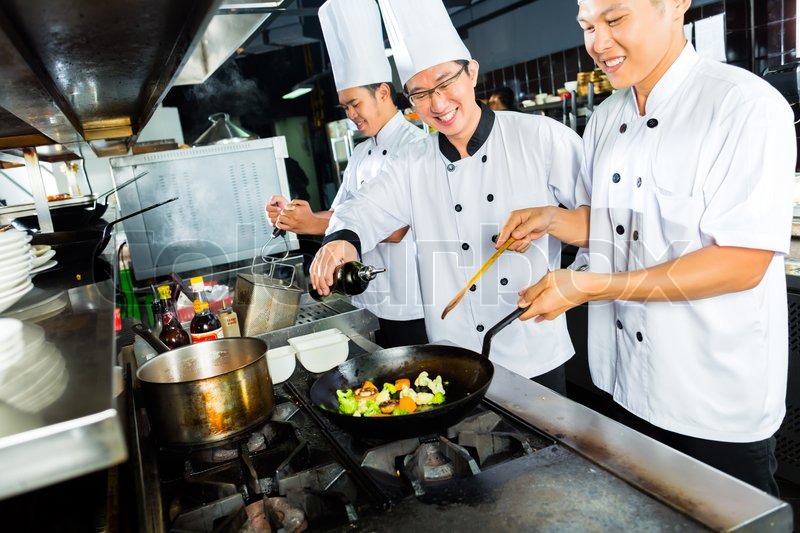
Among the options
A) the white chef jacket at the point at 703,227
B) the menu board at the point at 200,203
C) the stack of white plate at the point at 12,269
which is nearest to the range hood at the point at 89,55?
the stack of white plate at the point at 12,269

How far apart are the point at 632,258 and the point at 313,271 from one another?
98 cm

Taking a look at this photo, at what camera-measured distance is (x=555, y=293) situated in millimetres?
1521

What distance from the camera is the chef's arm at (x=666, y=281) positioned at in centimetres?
145

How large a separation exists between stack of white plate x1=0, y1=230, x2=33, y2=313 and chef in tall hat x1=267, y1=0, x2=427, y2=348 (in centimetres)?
189

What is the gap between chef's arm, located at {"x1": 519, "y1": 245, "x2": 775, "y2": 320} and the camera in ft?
4.75

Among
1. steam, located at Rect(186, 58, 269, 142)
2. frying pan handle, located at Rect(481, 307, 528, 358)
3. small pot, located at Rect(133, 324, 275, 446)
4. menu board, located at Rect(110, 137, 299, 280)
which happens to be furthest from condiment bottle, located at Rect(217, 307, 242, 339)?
steam, located at Rect(186, 58, 269, 142)

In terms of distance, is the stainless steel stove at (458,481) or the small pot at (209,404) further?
the small pot at (209,404)

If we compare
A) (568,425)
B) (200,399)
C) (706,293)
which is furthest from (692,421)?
(200,399)

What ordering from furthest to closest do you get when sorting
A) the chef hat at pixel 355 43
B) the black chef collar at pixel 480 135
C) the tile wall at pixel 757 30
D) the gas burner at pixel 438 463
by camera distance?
the tile wall at pixel 757 30 → the chef hat at pixel 355 43 → the black chef collar at pixel 480 135 → the gas burner at pixel 438 463

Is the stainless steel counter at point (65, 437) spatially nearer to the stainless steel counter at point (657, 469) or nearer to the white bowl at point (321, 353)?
the stainless steel counter at point (657, 469)

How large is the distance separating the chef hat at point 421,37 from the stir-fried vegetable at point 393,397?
1182mm

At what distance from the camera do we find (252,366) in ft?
4.46

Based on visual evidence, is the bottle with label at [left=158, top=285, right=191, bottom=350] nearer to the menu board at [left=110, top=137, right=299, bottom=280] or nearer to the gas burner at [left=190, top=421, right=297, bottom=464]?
the gas burner at [left=190, top=421, right=297, bottom=464]

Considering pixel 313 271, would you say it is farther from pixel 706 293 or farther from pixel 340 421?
pixel 706 293
